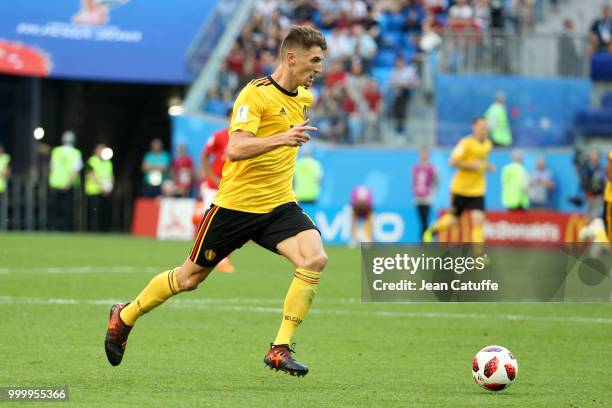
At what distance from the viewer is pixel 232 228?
29.2 feet

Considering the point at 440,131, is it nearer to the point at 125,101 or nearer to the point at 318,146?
the point at 318,146

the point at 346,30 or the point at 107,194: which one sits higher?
the point at 346,30

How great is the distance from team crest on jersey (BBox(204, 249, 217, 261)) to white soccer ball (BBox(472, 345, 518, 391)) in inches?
73.9

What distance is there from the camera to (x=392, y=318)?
13.2 meters

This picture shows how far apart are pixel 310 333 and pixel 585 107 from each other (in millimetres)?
17354

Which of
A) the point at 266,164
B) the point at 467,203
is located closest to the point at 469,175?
the point at 467,203

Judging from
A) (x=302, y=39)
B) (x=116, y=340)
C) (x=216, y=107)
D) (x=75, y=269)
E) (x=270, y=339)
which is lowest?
(x=75, y=269)

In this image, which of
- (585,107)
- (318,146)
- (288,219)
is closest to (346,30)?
(318,146)

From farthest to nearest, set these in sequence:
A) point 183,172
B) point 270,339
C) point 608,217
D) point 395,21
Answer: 1. point 395,21
2. point 183,172
3. point 608,217
4. point 270,339

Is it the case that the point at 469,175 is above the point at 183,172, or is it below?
above

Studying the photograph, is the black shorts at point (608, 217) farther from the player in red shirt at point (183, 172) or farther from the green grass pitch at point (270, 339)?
the player in red shirt at point (183, 172)

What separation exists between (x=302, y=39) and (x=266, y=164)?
857mm

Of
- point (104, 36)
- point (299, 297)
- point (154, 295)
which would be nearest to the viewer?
point (299, 297)

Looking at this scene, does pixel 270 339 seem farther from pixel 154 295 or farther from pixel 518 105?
pixel 518 105
